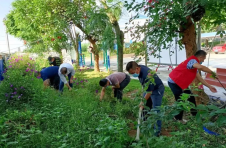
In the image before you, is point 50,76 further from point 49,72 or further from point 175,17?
point 175,17

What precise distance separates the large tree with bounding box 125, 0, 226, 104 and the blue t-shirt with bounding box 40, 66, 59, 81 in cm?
296

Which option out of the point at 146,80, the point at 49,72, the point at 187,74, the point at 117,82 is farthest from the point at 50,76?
the point at 187,74

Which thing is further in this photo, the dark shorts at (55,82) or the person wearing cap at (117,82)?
the dark shorts at (55,82)

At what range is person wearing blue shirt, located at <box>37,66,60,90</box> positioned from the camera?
5599 mm

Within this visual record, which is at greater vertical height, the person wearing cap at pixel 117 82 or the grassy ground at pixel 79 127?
the person wearing cap at pixel 117 82

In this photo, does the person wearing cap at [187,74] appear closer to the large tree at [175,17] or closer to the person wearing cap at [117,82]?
the large tree at [175,17]

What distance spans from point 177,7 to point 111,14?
3.29m

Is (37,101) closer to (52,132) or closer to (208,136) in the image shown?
(52,132)

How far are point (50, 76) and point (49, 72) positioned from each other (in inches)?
6.3

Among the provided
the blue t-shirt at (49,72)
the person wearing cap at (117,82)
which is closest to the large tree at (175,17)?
the person wearing cap at (117,82)

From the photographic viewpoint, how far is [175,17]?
2.89 metres

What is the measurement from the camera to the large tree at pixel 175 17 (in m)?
2.32

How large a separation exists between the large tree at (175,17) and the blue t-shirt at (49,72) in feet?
9.72

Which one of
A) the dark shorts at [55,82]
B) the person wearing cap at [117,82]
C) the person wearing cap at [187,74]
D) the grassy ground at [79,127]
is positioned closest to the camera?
the grassy ground at [79,127]
